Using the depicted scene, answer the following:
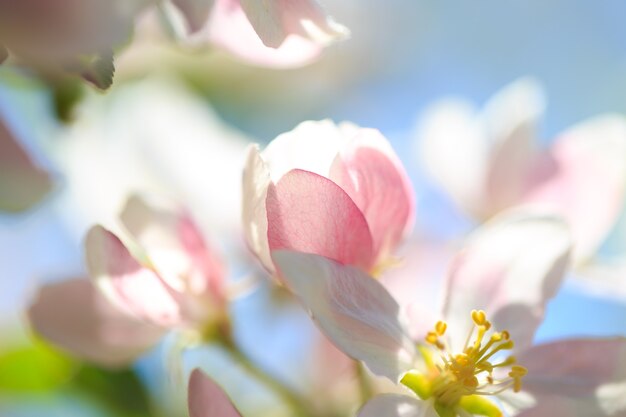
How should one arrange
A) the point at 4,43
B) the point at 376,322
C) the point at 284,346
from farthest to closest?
the point at 284,346, the point at 376,322, the point at 4,43

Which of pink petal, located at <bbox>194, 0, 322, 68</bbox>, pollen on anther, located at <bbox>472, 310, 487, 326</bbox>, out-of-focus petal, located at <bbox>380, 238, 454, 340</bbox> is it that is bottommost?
pollen on anther, located at <bbox>472, 310, 487, 326</bbox>

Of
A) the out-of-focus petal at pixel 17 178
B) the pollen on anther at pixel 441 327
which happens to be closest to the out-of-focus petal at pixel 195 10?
the out-of-focus petal at pixel 17 178

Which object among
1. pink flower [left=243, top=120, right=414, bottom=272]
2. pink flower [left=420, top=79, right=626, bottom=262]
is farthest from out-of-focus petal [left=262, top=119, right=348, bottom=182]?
pink flower [left=420, top=79, right=626, bottom=262]

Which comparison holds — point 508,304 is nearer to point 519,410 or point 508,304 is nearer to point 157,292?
point 519,410

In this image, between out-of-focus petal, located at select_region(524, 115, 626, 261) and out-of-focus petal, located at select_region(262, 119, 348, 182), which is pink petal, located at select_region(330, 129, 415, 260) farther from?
out-of-focus petal, located at select_region(524, 115, 626, 261)

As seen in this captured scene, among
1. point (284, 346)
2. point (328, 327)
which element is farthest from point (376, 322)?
point (284, 346)
